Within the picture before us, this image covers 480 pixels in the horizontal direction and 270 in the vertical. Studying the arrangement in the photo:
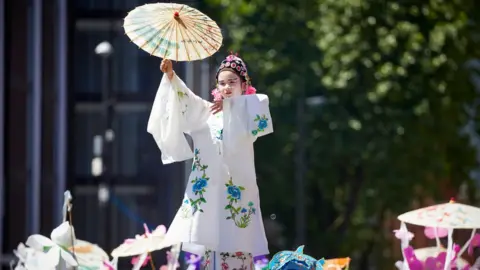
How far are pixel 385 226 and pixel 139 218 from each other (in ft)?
6.79

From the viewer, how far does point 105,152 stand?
7.89 metres

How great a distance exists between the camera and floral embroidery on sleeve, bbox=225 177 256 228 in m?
4.53

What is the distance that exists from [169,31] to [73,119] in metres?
3.44

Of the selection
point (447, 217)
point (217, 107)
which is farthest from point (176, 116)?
point (447, 217)

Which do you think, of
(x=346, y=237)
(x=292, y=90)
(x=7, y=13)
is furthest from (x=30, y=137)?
(x=346, y=237)

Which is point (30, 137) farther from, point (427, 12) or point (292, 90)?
point (427, 12)

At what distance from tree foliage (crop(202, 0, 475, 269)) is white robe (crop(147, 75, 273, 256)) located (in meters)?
3.71

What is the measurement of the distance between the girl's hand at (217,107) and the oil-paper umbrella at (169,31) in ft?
0.71

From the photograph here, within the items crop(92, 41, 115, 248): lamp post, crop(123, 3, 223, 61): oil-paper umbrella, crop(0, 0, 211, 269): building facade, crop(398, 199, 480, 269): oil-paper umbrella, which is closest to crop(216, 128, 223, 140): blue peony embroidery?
crop(123, 3, 223, 61): oil-paper umbrella

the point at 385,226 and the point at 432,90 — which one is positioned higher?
the point at 432,90

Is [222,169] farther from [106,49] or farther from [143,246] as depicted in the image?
[106,49]

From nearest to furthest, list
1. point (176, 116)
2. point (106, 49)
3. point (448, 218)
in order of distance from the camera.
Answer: point (176, 116) < point (448, 218) < point (106, 49)

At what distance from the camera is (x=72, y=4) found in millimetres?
7797

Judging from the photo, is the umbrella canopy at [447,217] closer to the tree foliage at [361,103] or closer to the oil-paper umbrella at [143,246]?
the oil-paper umbrella at [143,246]
